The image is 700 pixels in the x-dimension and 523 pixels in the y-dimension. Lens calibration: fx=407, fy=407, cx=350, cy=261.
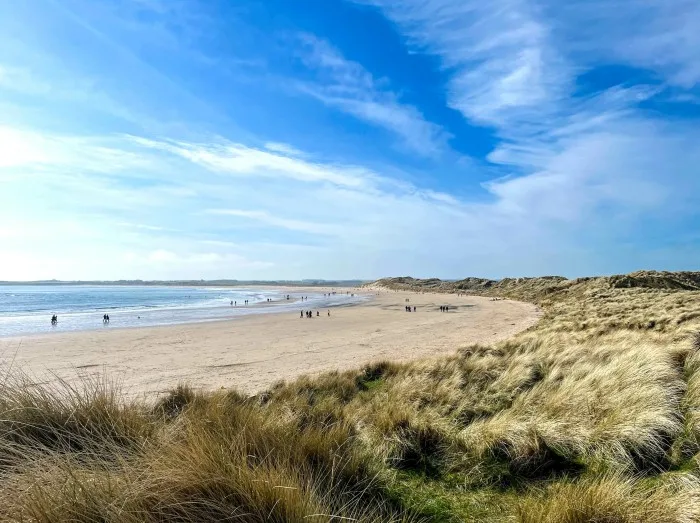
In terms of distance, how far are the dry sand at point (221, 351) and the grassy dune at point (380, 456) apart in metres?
7.12

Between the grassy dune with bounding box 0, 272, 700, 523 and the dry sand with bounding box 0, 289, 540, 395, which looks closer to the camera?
the grassy dune with bounding box 0, 272, 700, 523

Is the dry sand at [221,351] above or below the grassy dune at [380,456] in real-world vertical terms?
below

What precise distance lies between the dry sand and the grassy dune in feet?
23.4

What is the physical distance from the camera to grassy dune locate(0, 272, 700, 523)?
8.89ft

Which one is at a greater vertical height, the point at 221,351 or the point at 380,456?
the point at 380,456

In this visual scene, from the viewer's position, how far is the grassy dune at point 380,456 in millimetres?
2711

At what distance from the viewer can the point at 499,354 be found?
1274 cm

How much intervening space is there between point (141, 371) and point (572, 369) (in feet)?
50.7

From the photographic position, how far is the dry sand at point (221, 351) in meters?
15.1

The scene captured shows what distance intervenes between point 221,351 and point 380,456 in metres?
18.5

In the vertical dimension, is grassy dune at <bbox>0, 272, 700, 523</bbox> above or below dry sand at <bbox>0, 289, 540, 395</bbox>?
above

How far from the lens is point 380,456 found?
15.2 feet

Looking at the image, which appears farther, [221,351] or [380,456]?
[221,351]

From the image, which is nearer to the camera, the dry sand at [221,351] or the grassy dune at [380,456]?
the grassy dune at [380,456]
